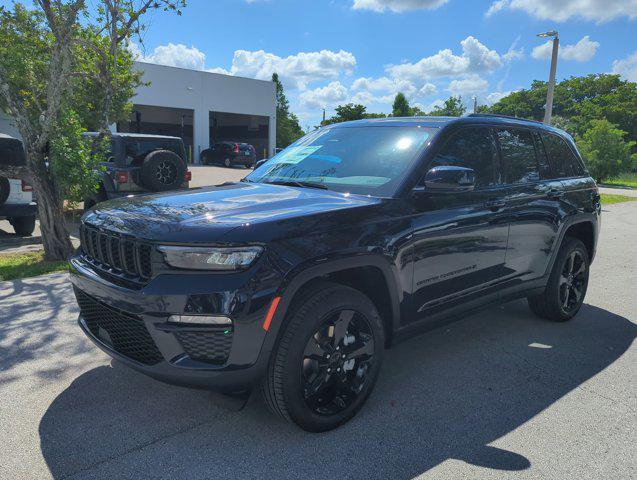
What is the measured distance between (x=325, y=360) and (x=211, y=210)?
3.44 feet

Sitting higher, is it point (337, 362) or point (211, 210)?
point (211, 210)

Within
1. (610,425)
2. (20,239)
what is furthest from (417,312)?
(20,239)

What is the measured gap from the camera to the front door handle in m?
3.84

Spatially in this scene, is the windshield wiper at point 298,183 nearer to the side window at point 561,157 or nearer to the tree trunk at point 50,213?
the side window at point 561,157

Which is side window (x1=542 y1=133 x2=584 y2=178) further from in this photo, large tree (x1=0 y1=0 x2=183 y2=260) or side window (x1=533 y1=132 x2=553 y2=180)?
large tree (x1=0 y1=0 x2=183 y2=260)

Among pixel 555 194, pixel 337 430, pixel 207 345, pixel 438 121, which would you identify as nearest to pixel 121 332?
pixel 207 345

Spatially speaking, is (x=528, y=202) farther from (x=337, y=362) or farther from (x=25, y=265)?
(x=25, y=265)

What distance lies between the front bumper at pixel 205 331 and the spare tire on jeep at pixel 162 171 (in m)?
7.55

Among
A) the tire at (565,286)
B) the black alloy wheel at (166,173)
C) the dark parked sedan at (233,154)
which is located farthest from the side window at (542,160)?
the dark parked sedan at (233,154)

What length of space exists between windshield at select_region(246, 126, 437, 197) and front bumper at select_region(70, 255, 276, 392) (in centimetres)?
123

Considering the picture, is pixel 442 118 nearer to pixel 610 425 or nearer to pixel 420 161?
pixel 420 161

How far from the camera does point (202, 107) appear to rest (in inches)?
1448

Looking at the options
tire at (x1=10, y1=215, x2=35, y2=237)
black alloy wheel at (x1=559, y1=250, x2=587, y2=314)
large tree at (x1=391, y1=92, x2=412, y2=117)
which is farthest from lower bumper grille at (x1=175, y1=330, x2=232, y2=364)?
large tree at (x1=391, y1=92, x2=412, y2=117)

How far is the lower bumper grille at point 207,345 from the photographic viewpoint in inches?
98.8
